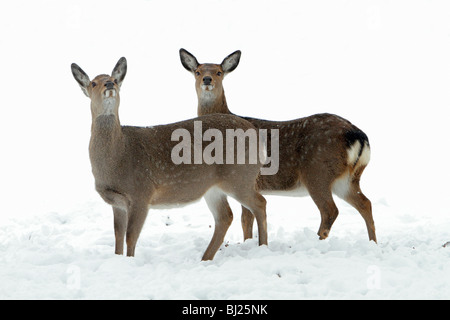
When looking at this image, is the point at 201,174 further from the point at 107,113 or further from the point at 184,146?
the point at 107,113

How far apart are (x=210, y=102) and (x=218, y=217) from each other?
101 inches

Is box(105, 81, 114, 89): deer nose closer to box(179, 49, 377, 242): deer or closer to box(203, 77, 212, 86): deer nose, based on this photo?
box(203, 77, 212, 86): deer nose

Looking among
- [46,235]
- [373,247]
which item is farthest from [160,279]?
[46,235]

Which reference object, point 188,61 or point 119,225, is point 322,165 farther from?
point 188,61

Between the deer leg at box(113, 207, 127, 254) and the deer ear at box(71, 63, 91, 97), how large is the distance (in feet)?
5.12

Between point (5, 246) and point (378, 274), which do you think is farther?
point (5, 246)

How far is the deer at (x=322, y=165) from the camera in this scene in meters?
8.77

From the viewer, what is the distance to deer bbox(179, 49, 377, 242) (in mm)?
8773

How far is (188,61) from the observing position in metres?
10.5

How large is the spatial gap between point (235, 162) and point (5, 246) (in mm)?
3253

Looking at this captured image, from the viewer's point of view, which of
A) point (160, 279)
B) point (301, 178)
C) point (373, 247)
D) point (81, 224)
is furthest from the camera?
point (81, 224)

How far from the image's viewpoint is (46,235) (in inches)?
400

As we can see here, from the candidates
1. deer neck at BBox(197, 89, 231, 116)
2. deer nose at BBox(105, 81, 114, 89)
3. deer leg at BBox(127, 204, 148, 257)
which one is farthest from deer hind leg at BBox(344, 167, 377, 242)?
deer nose at BBox(105, 81, 114, 89)

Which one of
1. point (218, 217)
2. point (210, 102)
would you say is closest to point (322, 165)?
point (218, 217)
